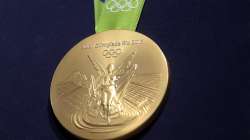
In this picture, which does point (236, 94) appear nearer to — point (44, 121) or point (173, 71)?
point (173, 71)

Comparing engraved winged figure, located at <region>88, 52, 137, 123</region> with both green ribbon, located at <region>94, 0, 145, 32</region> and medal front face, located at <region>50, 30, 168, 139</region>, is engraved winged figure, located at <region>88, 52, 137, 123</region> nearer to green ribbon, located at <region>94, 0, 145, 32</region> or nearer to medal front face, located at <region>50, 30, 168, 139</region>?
medal front face, located at <region>50, 30, 168, 139</region>

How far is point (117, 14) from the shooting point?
1675mm

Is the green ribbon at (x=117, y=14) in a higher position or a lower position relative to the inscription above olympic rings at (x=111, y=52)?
higher

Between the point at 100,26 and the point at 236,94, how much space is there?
2.01 ft

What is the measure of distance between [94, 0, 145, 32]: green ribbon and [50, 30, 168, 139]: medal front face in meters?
0.06

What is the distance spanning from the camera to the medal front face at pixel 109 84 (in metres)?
1.40

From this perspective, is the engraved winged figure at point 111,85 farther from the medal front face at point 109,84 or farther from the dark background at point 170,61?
the dark background at point 170,61

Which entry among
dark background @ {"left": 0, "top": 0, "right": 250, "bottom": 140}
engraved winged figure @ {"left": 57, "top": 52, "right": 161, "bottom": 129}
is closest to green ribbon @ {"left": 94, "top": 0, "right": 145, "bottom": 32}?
dark background @ {"left": 0, "top": 0, "right": 250, "bottom": 140}

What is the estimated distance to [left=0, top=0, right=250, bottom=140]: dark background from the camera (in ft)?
4.48

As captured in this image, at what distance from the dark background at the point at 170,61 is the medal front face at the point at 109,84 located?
0.06m

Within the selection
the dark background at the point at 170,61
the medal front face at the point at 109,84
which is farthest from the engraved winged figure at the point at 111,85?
the dark background at the point at 170,61

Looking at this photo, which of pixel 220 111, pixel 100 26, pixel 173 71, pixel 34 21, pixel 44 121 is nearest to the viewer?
pixel 220 111

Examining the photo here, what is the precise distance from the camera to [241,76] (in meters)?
1.39

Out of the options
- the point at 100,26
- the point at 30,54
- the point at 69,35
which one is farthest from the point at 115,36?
the point at 30,54
